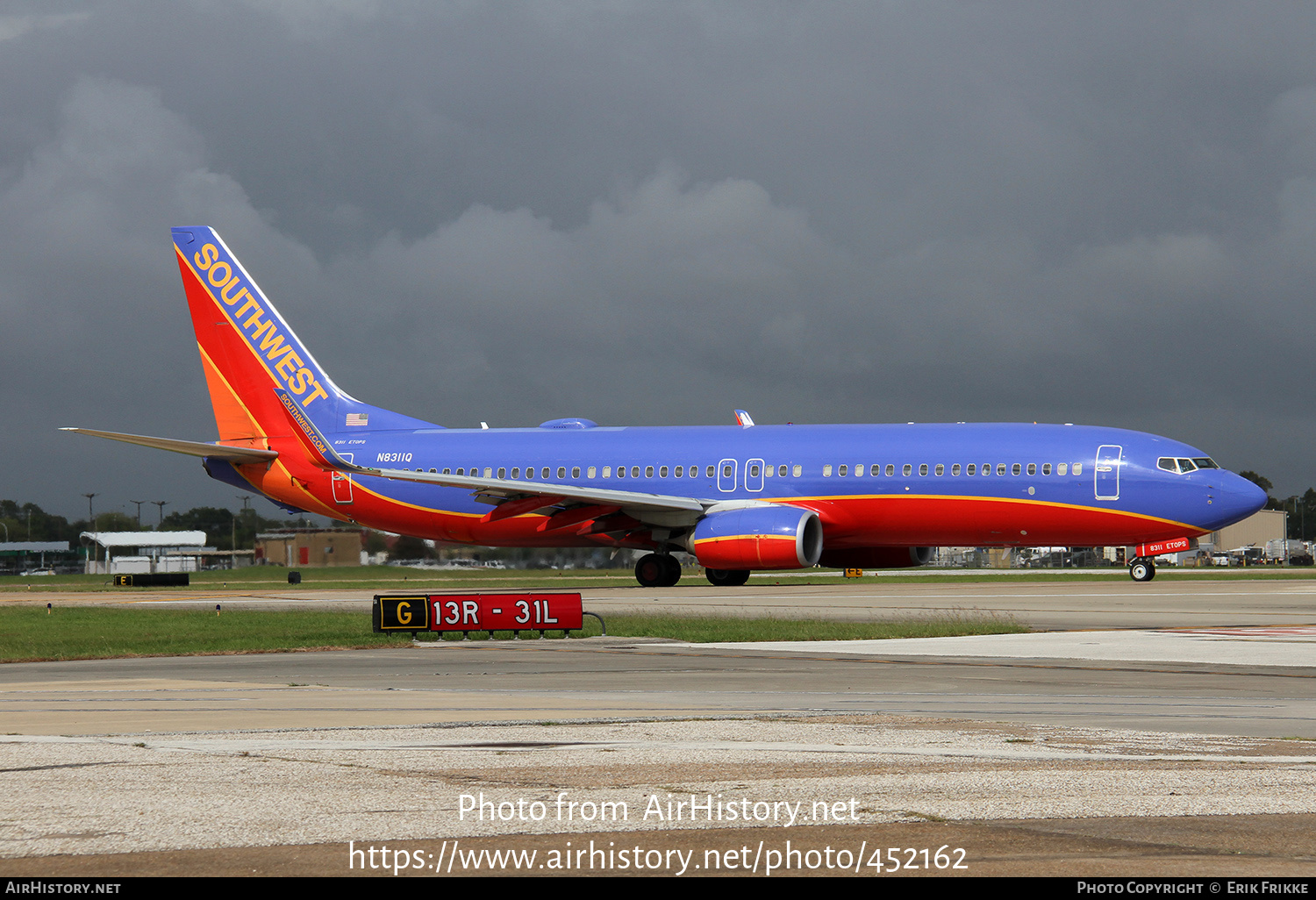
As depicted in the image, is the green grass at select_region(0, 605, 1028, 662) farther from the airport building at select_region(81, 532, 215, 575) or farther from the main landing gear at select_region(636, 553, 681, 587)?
the airport building at select_region(81, 532, 215, 575)

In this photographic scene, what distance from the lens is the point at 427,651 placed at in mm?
20031

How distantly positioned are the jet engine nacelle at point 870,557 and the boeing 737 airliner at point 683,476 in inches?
2.5

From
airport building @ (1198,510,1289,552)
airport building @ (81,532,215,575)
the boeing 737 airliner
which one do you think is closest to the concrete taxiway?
the boeing 737 airliner

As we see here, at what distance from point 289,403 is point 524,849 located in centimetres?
3560

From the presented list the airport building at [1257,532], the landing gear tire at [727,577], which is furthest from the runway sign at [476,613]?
the airport building at [1257,532]

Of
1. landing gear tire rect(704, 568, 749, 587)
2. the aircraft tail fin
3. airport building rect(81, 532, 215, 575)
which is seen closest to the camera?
landing gear tire rect(704, 568, 749, 587)

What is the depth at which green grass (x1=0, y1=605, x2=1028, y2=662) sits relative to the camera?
2069cm

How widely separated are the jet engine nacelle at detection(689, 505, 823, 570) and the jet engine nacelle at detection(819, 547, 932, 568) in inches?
132

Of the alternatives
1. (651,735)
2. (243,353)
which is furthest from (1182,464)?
(651,735)

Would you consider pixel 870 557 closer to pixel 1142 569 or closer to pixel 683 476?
pixel 683 476

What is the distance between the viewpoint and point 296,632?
23.4 m

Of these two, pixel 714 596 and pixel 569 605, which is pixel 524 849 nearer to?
pixel 569 605

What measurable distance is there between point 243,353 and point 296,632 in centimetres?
2551
